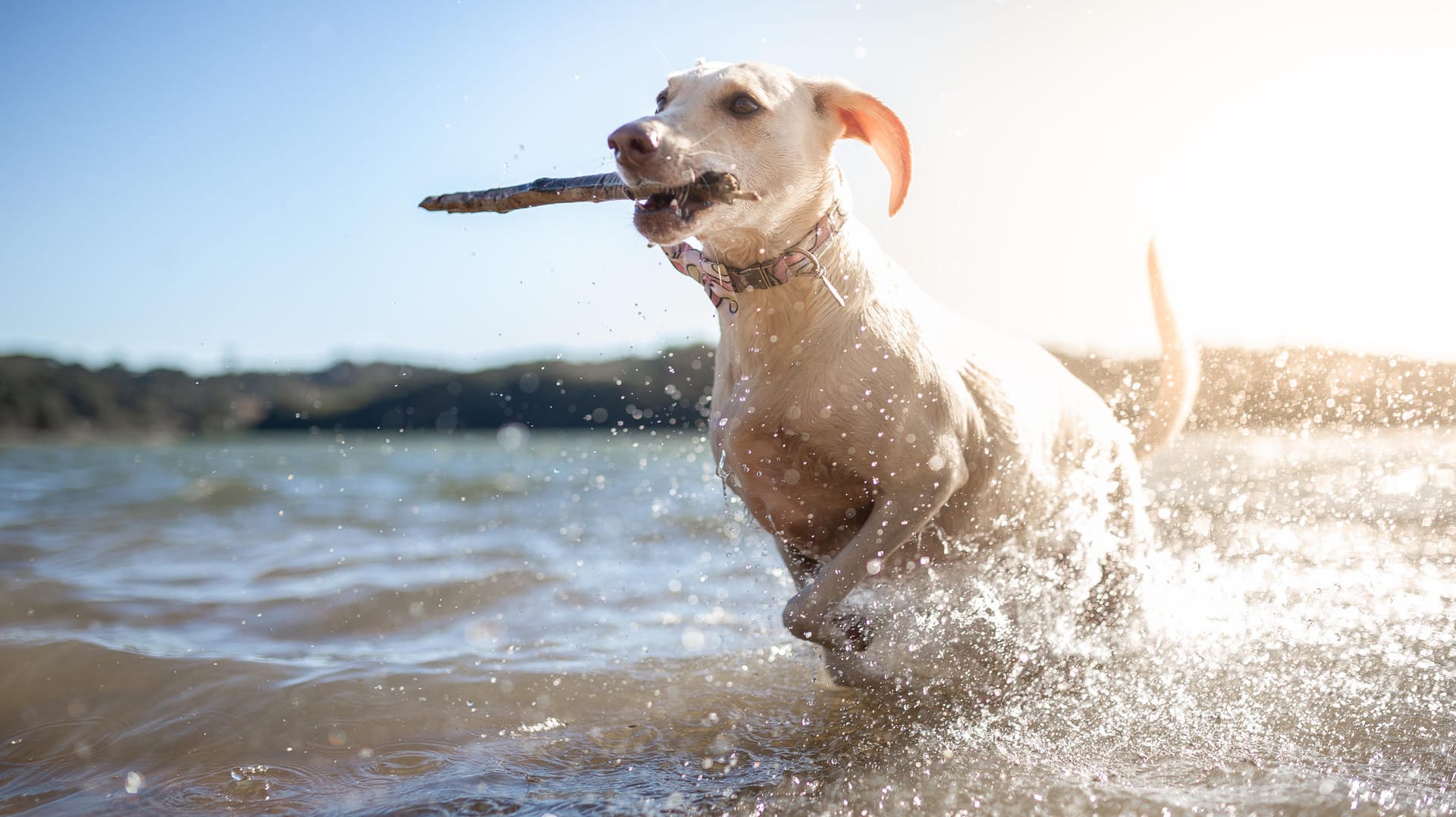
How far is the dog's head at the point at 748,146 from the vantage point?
106 inches

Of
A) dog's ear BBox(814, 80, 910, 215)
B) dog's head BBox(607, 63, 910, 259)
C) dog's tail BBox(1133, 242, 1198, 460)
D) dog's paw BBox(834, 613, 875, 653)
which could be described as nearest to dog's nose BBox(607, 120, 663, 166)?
dog's head BBox(607, 63, 910, 259)

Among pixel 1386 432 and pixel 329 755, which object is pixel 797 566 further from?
pixel 1386 432

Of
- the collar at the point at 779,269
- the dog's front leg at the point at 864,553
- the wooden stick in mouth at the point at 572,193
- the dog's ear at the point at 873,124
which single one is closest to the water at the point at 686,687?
the dog's front leg at the point at 864,553

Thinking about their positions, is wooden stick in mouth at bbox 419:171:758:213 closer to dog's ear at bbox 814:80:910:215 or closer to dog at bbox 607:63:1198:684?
dog at bbox 607:63:1198:684

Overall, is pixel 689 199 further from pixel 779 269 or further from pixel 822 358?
pixel 822 358

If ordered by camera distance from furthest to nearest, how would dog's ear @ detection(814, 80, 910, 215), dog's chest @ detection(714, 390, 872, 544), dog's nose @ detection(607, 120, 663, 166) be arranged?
dog's chest @ detection(714, 390, 872, 544), dog's ear @ detection(814, 80, 910, 215), dog's nose @ detection(607, 120, 663, 166)

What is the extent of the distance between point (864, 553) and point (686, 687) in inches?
54.0

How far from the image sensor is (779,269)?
9.89 feet

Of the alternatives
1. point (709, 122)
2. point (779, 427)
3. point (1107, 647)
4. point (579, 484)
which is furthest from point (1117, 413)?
point (579, 484)

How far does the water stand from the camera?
2.78 meters


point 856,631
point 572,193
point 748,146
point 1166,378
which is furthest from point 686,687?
point 1166,378

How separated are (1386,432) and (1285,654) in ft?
7.55

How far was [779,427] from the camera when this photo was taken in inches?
123

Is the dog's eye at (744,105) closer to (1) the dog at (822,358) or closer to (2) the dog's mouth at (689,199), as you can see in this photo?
(1) the dog at (822,358)
